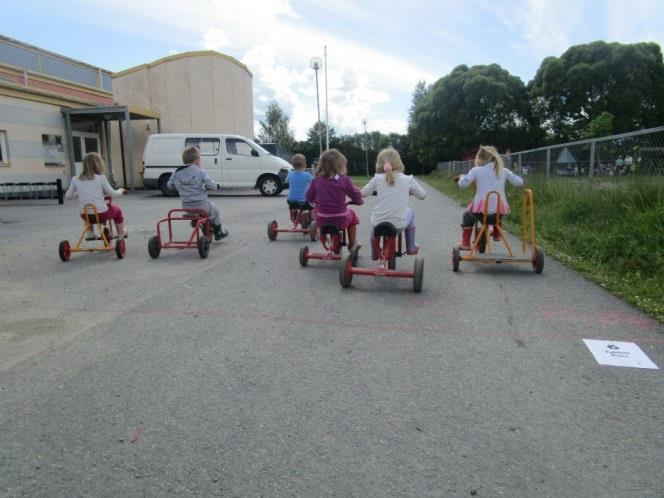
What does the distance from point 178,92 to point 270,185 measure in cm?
1212

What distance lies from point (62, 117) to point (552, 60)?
39.1 meters

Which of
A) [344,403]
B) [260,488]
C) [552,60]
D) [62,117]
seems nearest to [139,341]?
[344,403]

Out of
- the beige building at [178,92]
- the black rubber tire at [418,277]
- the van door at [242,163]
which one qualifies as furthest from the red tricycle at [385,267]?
the beige building at [178,92]

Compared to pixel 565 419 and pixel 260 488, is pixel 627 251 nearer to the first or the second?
pixel 565 419

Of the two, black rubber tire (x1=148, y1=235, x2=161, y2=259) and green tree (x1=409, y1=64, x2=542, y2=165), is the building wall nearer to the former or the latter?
black rubber tire (x1=148, y1=235, x2=161, y2=259)

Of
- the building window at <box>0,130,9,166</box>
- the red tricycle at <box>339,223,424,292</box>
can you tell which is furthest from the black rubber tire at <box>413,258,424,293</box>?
the building window at <box>0,130,9,166</box>

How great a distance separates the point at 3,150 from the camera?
1880 centimetres

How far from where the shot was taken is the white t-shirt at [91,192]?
778cm

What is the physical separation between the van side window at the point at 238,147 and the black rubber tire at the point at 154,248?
42.8 feet

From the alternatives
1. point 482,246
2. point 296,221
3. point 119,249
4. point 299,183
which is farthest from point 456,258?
point 119,249

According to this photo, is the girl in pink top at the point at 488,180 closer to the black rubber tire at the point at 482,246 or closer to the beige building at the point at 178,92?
the black rubber tire at the point at 482,246

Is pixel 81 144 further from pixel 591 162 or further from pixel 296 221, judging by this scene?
pixel 591 162

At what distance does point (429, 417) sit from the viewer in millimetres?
2898

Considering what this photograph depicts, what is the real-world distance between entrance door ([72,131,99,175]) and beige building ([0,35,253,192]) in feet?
0.15
